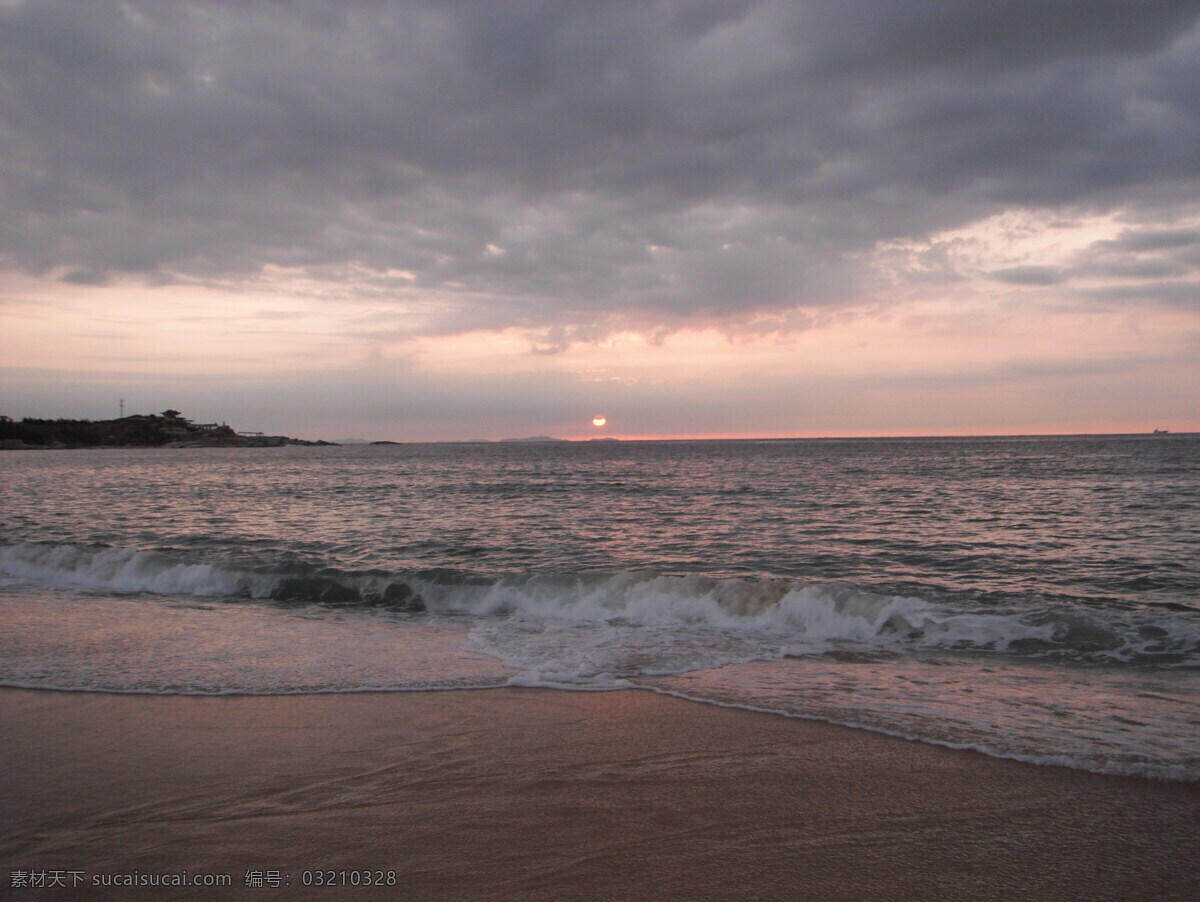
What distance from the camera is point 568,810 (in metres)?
4.63

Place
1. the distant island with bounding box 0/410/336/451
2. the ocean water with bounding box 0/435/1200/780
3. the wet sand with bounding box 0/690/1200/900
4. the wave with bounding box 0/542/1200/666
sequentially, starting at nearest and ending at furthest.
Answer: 1. the wet sand with bounding box 0/690/1200/900
2. the ocean water with bounding box 0/435/1200/780
3. the wave with bounding box 0/542/1200/666
4. the distant island with bounding box 0/410/336/451

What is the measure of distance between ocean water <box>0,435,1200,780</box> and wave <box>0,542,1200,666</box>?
0.06 meters

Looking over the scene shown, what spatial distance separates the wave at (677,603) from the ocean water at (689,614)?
0.06m

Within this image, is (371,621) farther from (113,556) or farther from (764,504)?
(764,504)

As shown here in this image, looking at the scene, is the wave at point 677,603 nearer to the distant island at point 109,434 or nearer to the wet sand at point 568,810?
the wet sand at point 568,810

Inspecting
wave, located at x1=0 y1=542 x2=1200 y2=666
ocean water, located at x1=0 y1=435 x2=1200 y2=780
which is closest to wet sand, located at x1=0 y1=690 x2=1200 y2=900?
ocean water, located at x1=0 y1=435 x2=1200 y2=780

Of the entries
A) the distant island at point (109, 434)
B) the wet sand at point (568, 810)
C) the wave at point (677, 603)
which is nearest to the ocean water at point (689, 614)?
the wave at point (677, 603)

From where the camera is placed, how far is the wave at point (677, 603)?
9.62m

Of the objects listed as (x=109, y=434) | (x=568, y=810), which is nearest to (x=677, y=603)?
(x=568, y=810)

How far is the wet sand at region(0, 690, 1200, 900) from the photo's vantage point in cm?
382

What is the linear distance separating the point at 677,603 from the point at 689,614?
40 cm

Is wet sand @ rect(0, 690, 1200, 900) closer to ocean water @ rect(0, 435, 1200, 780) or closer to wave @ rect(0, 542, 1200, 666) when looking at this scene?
ocean water @ rect(0, 435, 1200, 780)

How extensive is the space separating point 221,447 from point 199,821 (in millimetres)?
209277

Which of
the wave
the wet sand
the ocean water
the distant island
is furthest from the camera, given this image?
the distant island
